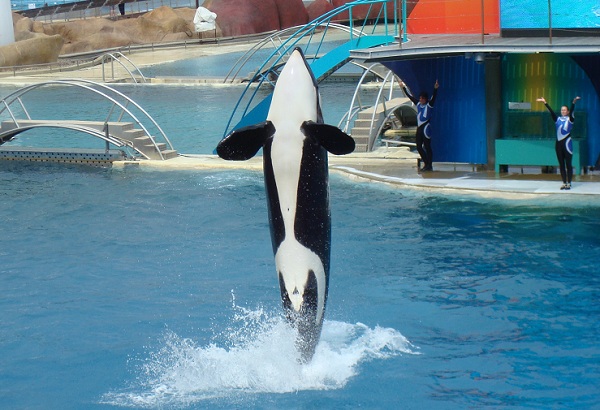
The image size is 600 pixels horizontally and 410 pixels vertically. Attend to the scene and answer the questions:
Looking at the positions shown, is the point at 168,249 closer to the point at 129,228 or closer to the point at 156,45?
the point at 129,228

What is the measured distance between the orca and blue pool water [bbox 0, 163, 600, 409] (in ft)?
2.31

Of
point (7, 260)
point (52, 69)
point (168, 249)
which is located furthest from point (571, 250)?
point (52, 69)

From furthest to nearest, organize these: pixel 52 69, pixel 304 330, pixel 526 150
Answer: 1. pixel 52 69
2. pixel 526 150
3. pixel 304 330

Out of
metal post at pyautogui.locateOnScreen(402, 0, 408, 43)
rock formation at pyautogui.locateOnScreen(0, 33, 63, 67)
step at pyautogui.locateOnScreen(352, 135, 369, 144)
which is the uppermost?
rock formation at pyautogui.locateOnScreen(0, 33, 63, 67)

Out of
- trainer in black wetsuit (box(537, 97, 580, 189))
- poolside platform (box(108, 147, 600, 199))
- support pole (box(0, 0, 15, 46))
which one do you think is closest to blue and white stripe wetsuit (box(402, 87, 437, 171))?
poolside platform (box(108, 147, 600, 199))

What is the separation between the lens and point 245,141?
6230 millimetres

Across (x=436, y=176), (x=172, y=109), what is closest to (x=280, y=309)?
(x=436, y=176)

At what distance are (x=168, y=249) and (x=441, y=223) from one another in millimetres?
3625

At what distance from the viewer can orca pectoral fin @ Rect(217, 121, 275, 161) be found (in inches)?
243

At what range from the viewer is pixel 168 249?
1202 centimetres

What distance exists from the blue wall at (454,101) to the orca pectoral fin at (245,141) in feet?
30.4

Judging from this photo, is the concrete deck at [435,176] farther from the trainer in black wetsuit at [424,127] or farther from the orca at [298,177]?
the orca at [298,177]

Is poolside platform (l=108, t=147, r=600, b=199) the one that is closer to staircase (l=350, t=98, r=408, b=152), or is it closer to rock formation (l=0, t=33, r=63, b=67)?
staircase (l=350, t=98, r=408, b=152)

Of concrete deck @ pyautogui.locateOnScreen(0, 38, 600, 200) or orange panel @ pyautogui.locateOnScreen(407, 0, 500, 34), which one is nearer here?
concrete deck @ pyautogui.locateOnScreen(0, 38, 600, 200)
